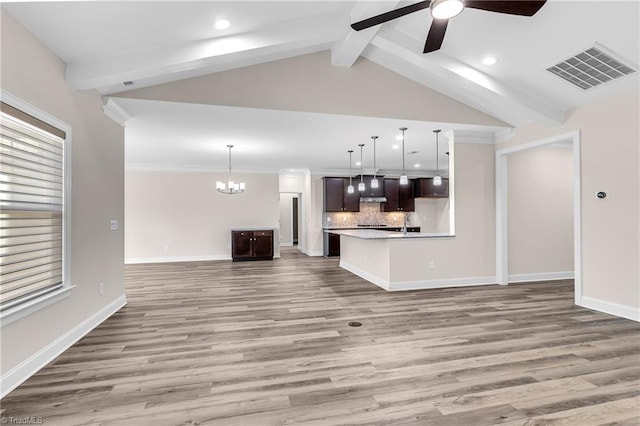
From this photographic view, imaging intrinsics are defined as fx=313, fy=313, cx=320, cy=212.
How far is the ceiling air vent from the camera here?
10.7 ft

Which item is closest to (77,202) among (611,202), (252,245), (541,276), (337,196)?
(252,245)

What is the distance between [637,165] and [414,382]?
3.58 meters

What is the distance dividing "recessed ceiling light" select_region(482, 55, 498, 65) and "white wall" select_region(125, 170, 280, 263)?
→ 619 centimetres

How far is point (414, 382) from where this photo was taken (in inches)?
88.7

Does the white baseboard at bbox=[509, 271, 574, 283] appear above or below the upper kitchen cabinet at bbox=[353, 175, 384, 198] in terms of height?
below

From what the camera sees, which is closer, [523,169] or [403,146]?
[523,169]

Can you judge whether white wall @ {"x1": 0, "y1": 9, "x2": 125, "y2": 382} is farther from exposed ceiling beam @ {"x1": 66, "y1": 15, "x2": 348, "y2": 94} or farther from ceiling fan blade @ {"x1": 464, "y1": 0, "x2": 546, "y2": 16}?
ceiling fan blade @ {"x1": 464, "y1": 0, "x2": 546, "y2": 16}

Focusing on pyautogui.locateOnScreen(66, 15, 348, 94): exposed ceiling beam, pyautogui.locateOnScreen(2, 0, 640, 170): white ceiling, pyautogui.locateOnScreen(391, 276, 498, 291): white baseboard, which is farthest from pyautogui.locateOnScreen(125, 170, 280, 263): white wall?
pyautogui.locateOnScreen(66, 15, 348, 94): exposed ceiling beam

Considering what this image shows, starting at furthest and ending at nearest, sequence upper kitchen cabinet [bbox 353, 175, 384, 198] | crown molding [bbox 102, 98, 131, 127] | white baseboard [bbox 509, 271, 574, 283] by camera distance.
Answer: upper kitchen cabinet [bbox 353, 175, 384, 198], white baseboard [bbox 509, 271, 574, 283], crown molding [bbox 102, 98, 131, 127]

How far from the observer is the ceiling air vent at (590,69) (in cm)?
327

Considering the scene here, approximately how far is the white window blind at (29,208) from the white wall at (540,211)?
6.30 meters

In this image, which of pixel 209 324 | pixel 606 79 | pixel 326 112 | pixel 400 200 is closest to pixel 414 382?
pixel 209 324

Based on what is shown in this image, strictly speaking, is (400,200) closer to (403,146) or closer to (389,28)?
(403,146)

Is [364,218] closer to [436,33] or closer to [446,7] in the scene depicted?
[436,33]
